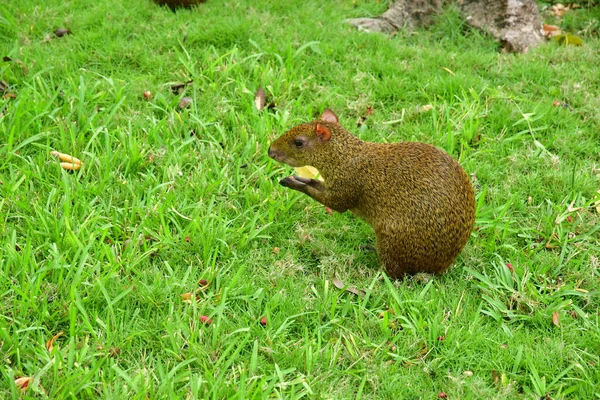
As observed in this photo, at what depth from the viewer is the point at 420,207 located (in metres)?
3.79

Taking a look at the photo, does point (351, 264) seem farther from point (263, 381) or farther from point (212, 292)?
point (263, 381)

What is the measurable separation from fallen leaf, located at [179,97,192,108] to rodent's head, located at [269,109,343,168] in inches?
45.4

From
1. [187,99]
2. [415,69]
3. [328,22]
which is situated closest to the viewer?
[187,99]

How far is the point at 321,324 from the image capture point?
365 cm

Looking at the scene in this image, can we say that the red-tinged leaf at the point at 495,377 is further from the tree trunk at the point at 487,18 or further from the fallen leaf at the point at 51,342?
the tree trunk at the point at 487,18

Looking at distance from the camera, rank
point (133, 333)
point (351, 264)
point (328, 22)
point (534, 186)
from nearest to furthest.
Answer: point (133, 333) → point (351, 264) → point (534, 186) → point (328, 22)

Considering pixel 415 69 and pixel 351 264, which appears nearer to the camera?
pixel 351 264

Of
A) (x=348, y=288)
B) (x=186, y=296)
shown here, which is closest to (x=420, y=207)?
(x=348, y=288)

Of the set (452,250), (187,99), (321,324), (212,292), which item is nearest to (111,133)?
(187,99)

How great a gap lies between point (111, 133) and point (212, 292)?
Answer: 1.65 m

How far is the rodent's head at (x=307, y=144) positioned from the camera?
419 centimetres

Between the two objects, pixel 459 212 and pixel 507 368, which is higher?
pixel 459 212

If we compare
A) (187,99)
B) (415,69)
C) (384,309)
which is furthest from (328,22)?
(384,309)

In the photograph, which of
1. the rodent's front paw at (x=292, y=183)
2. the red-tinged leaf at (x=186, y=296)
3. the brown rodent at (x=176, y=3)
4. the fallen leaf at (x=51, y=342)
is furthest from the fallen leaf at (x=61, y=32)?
the fallen leaf at (x=51, y=342)
